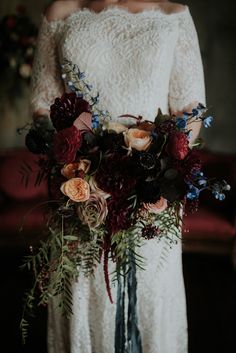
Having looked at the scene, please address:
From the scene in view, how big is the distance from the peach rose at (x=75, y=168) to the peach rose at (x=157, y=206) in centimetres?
20

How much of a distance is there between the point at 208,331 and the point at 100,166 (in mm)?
1801

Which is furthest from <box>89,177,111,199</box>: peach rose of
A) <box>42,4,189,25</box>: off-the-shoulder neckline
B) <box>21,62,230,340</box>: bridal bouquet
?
Answer: <box>42,4,189,25</box>: off-the-shoulder neckline

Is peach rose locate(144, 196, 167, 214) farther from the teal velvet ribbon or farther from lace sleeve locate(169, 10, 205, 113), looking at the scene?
lace sleeve locate(169, 10, 205, 113)

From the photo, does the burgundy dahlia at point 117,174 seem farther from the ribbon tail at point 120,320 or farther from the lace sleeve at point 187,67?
the lace sleeve at point 187,67

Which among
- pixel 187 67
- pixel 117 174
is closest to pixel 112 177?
pixel 117 174

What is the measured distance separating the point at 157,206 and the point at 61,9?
922mm

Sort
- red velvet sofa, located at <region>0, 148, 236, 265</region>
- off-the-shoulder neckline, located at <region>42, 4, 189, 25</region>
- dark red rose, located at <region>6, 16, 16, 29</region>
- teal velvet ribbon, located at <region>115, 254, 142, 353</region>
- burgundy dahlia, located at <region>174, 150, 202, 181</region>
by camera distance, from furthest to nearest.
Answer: dark red rose, located at <region>6, 16, 16, 29</region> < red velvet sofa, located at <region>0, 148, 236, 265</region> < off-the-shoulder neckline, located at <region>42, 4, 189, 25</region> < teal velvet ribbon, located at <region>115, 254, 142, 353</region> < burgundy dahlia, located at <region>174, 150, 202, 181</region>

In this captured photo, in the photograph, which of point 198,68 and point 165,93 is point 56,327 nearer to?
point 165,93

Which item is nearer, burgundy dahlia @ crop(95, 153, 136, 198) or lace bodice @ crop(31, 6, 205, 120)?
burgundy dahlia @ crop(95, 153, 136, 198)

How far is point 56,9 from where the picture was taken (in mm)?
1716

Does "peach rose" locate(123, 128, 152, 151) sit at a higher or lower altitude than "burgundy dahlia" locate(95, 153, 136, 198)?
higher

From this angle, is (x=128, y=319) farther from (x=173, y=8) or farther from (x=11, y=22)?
(x=11, y=22)

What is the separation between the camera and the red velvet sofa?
10.9 ft

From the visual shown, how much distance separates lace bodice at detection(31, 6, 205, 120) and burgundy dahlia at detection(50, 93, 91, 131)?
37 centimetres
